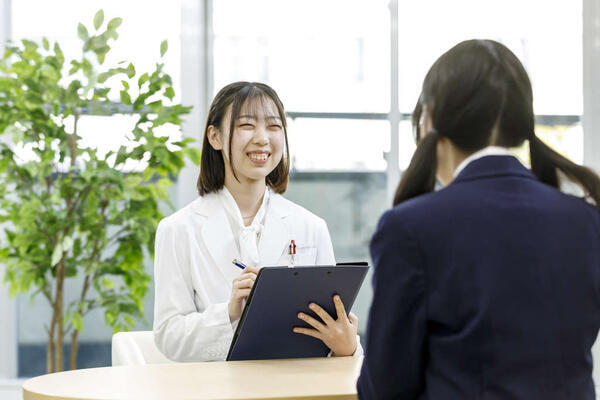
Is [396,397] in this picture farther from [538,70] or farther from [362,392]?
[538,70]

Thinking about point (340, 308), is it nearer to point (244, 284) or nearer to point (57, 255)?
point (244, 284)

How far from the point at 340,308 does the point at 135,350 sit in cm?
93

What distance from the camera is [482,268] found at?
98 cm

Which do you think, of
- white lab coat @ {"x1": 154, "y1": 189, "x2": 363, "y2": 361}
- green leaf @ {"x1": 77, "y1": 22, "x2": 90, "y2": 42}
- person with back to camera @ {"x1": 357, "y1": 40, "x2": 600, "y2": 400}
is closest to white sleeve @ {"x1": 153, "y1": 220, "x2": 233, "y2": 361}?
white lab coat @ {"x1": 154, "y1": 189, "x2": 363, "y2": 361}

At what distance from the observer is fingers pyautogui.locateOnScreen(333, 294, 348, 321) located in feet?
5.39

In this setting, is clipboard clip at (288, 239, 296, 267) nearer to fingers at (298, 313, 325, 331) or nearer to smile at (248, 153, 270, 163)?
smile at (248, 153, 270, 163)

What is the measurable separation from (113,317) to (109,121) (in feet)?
3.98

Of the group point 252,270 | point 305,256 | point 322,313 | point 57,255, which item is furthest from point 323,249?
point 57,255

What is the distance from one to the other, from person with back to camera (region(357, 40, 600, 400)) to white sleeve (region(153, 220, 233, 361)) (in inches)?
35.2

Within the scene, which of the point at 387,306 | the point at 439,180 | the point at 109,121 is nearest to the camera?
the point at 387,306

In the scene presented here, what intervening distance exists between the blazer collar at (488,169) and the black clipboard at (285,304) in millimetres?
570

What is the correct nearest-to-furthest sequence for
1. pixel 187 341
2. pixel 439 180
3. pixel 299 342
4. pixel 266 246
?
1. pixel 439 180
2. pixel 299 342
3. pixel 187 341
4. pixel 266 246

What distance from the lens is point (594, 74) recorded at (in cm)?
404

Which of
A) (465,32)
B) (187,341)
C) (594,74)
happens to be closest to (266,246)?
(187,341)
